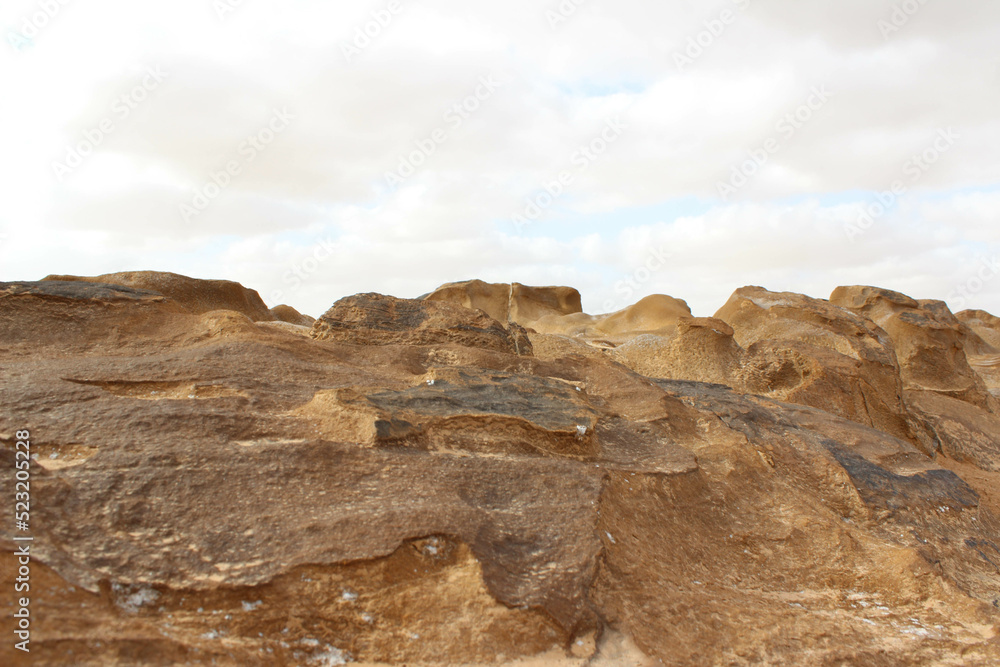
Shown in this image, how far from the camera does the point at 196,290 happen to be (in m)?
8.56

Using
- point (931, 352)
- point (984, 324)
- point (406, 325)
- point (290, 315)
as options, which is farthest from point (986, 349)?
point (406, 325)

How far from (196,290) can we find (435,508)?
22.3 feet

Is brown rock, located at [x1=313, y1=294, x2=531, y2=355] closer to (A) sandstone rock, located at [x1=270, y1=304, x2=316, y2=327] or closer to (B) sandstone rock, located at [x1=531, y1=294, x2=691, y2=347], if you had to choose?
(A) sandstone rock, located at [x1=270, y1=304, x2=316, y2=327]

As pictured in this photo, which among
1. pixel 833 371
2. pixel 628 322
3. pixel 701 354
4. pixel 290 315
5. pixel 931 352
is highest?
pixel 628 322

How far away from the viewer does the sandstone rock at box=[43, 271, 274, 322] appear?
7.93 meters

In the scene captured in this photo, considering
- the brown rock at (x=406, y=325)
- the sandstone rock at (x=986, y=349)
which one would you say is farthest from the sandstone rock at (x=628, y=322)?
the brown rock at (x=406, y=325)

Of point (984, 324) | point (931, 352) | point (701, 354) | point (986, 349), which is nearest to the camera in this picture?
point (701, 354)

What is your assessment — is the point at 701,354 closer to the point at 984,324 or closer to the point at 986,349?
the point at 986,349

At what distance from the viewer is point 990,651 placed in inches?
118

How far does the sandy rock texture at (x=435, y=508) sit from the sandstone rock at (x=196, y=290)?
124 inches

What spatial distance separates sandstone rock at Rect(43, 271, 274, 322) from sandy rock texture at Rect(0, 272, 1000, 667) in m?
3.16

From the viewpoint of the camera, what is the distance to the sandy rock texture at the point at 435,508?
2365 millimetres

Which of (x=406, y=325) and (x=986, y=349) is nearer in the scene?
(x=406, y=325)

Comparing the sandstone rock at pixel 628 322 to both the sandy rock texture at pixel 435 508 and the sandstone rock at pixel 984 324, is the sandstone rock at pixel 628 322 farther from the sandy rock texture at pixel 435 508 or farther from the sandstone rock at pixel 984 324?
the sandstone rock at pixel 984 324
